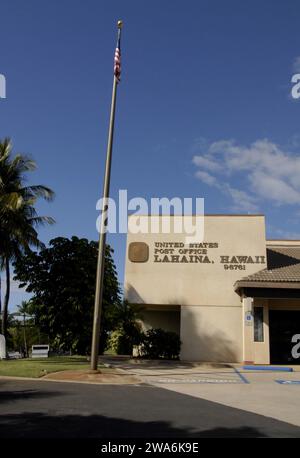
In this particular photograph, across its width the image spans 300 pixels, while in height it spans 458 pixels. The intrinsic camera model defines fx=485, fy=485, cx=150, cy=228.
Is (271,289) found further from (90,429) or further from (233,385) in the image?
(90,429)

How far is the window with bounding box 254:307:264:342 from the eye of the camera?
24.0 m

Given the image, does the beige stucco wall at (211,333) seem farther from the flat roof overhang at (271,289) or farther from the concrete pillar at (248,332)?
the flat roof overhang at (271,289)

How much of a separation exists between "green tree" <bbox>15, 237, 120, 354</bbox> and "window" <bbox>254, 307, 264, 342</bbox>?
7862 millimetres

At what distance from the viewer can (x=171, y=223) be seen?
2800 centimetres

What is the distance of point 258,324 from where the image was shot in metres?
24.2

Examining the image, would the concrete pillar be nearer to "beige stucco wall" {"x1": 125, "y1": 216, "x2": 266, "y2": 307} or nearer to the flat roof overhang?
the flat roof overhang

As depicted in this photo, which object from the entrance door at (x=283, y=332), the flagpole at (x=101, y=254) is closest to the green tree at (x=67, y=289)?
the entrance door at (x=283, y=332)

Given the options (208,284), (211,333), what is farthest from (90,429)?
(208,284)

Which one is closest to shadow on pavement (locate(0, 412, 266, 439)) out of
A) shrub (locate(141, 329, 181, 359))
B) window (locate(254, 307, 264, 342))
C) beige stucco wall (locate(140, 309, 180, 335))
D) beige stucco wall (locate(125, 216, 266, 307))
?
window (locate(254, 307, 264, 342))

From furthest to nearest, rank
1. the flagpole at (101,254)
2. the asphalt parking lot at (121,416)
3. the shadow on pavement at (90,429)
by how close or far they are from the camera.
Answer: the flagpole at (101,254)
the asphalt parking lot at (121,416)
the shadow on pavement at (90,429)

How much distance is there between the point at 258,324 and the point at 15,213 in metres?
14.5

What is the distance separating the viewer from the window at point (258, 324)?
78.9 feet

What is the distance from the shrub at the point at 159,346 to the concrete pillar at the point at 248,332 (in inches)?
145
